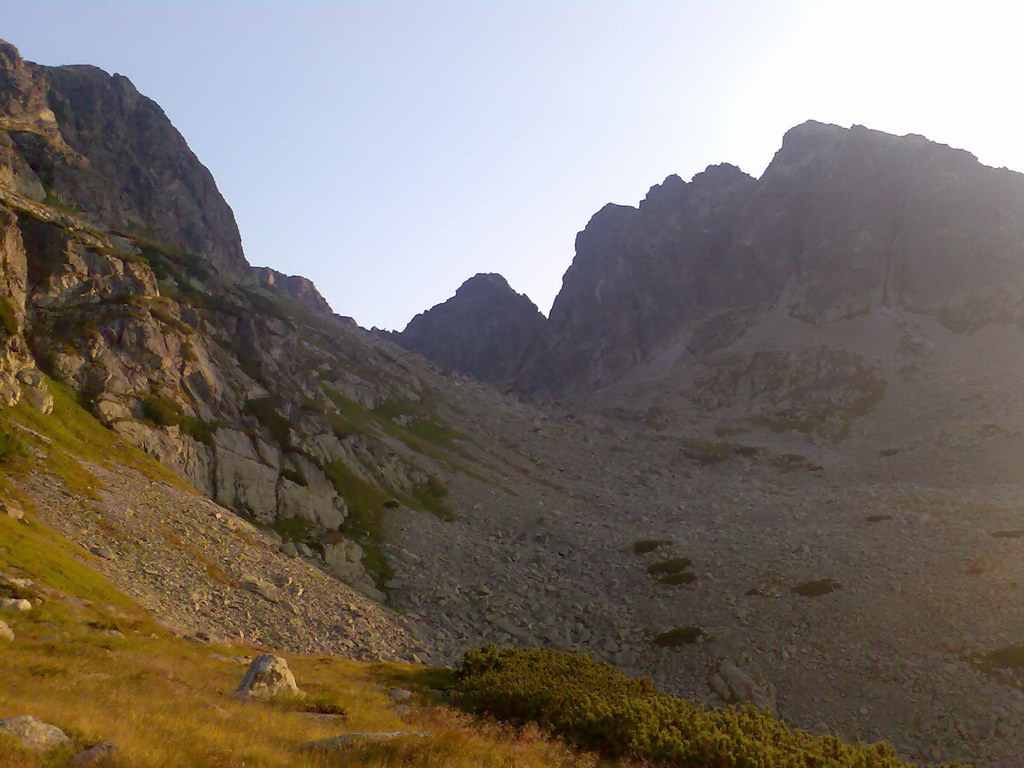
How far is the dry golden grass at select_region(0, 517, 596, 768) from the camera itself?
34.4 ft

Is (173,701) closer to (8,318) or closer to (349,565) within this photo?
(349,565)

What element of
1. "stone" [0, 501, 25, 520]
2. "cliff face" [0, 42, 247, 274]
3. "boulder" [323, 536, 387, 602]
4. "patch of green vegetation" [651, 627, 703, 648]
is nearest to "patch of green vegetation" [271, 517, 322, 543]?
"boulder" [323, 536, 387, 602]

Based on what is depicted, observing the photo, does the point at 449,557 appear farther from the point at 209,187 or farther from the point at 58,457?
the point at 209,187

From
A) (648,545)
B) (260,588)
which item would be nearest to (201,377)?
(260,588)

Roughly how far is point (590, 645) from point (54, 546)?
29980mm

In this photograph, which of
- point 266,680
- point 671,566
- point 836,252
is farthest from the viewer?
point 836,252

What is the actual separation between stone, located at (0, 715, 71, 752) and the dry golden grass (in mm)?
238

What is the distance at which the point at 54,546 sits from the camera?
93.0ft

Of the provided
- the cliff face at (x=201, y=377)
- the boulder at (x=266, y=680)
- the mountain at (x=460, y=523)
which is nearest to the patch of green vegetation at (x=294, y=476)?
the cliff face at (x=201, y=377)

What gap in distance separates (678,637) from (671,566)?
448 inches

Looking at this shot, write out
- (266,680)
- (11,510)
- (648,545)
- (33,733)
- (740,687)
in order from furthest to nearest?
(648,545) < (740,687) < (11,510) < (266,680) < (33,733)

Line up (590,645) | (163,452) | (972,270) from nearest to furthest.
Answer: (590,645) < (163,452) < (972,270)

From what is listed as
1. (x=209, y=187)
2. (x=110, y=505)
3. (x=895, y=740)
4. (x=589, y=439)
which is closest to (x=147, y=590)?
(x=110, y=505)

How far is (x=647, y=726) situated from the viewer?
642 inches
